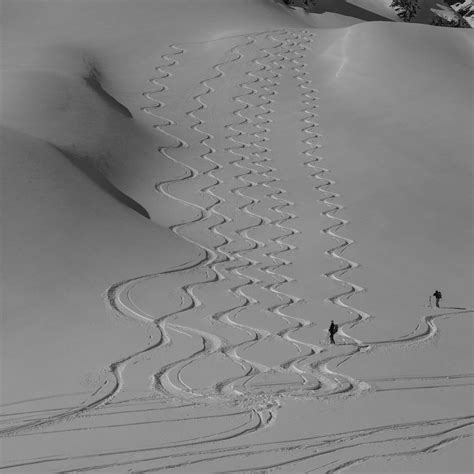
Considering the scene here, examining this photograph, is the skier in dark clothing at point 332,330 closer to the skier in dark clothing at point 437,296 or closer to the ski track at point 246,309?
the ski track at point 246,309

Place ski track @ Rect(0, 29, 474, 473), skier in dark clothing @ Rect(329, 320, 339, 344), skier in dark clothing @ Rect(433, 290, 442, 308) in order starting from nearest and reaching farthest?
ski track @ Rect(0, 29, 474, 473)
skier in dark clothing @ Rect(329, 320, 339, 344)
skier in dark clothing @ Rect(433, 290, 442, 308)

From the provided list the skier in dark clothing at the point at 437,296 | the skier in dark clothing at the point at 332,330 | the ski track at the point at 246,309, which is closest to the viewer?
the ski track at the point at 246,309

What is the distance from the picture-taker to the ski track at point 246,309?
38.1 feet

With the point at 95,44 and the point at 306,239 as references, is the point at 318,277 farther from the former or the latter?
the point at 95,44

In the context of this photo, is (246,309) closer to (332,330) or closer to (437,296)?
(332,330)

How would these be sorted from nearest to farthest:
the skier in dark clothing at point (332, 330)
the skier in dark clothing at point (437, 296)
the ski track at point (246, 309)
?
the ski track at point (246, 309) < the skier in dark clothing at point (332, 330) < the skier in dark clothing at point (437, 296)

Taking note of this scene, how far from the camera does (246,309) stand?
60.5 ft

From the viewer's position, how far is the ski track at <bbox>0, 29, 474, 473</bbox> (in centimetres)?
1161

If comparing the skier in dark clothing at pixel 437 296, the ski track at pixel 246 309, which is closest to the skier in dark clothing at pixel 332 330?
the ski track at pixel 246 309

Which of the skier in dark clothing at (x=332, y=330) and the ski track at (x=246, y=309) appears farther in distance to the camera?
the skier in dark clothing at (x=332, y=330)

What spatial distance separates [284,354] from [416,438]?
4.11m

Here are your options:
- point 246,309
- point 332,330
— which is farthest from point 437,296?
point 246,309

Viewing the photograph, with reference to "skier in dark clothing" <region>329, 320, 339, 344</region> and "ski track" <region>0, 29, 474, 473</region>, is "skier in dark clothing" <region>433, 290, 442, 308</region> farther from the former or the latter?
"skier in dark clothing" <region>329, 320, 339, 344</region>

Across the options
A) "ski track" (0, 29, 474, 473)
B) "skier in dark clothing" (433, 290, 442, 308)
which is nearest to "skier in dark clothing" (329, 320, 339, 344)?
"ski track" (0, 29, 474, 473)
